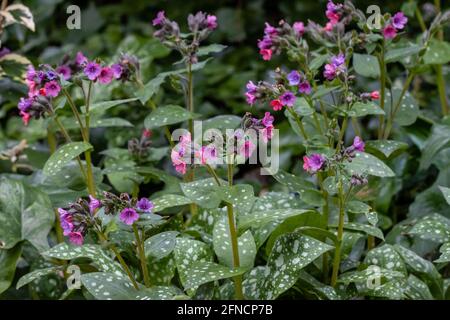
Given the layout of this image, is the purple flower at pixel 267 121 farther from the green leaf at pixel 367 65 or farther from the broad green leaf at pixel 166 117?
the green leaf at pixel 367 65

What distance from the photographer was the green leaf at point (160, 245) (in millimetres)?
1934

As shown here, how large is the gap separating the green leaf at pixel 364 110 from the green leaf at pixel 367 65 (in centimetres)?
27

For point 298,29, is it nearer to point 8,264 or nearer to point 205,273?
point 205,273

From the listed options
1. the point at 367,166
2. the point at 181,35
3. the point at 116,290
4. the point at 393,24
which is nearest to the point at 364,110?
the point at 367,166

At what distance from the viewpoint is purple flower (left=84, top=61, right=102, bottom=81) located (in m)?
1.94

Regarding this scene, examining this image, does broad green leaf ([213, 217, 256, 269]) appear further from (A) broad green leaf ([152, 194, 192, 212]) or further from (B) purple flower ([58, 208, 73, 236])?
(B) purple flower ([58, 208, 73, 236])

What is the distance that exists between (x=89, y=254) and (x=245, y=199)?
16.4 inches

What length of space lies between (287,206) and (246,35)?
7.12ft

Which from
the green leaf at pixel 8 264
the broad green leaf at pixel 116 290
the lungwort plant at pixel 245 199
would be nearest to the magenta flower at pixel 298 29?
the lungwort plant at pixel 245 199

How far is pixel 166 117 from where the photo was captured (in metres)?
2.18
